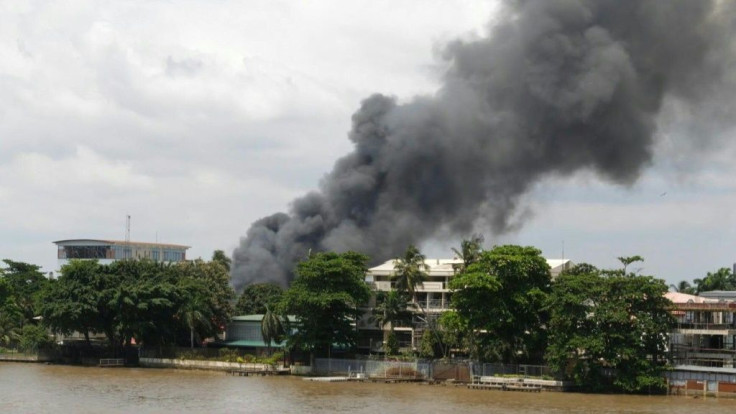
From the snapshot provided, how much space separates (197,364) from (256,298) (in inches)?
521

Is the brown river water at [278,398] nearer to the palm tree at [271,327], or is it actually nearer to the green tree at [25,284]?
the palm tree at [271,327]

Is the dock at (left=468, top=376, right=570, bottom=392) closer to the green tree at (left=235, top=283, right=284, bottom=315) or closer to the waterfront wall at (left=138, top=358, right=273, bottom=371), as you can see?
the waterfront wall at (left=138, top=358, right=273, bottom=371)

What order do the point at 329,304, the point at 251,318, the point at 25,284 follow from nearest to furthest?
the point at 329,304
the point at 251,318
the point at 25,284

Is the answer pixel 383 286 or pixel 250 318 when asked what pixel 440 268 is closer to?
pixel 383 286

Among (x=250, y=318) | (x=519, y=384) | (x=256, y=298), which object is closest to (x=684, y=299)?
(x=519, y=384)

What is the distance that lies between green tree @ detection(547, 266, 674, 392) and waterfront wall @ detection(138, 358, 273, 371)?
25.9 metres

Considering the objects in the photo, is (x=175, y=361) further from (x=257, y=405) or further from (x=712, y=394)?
(x=712, y=394)

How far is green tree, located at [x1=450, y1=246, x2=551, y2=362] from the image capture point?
73.5m

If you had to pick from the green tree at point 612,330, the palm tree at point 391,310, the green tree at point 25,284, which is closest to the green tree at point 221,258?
the green tree at point 25,284

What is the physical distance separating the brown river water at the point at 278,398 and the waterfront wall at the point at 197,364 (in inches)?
244

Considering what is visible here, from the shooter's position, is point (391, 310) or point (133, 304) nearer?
point (391, 310)

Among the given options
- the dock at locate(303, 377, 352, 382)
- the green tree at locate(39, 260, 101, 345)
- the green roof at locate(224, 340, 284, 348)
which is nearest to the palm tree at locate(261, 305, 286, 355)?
the green roof at locate(224, 340, 284, 348)

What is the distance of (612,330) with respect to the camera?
67.9m

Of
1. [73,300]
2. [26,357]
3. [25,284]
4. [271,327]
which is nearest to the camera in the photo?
[271,327]
